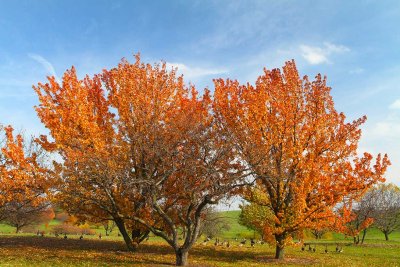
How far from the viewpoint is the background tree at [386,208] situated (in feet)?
206

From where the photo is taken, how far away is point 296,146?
2455cm

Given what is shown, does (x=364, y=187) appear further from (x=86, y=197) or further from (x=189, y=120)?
(x=86, y=197)

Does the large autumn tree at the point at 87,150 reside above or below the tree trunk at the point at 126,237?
above

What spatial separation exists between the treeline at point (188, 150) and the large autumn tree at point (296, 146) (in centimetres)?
8

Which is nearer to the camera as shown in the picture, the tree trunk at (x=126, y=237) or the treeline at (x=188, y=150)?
the treeline at (x=188, y=150)

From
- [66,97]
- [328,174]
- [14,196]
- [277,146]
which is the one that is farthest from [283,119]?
[14,196]

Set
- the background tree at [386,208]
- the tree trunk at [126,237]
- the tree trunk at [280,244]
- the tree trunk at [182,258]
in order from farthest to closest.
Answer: the background tree at [386,208] → the tree trunk at [126,237] → the tree trunk at [280,244] → the tree trunk at [182,258]

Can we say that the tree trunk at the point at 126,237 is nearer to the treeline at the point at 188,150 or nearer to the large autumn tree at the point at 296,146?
the treeline at the point at 188,150

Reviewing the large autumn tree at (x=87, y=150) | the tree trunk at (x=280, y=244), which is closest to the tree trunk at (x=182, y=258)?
the large autumn tree at (x=87, y=150)

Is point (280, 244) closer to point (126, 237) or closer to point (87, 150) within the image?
point (126, 237)

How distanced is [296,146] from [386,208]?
52.1 m

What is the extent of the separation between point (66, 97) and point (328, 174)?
2023 cm

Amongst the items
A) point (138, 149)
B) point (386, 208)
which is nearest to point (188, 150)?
point (138, 149)

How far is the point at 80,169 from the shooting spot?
826 inches
